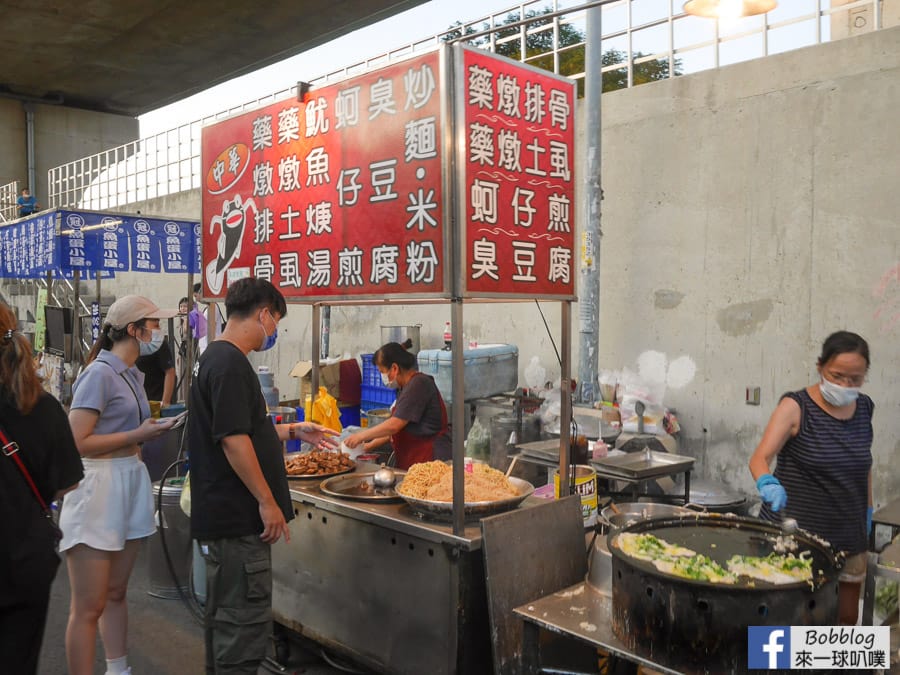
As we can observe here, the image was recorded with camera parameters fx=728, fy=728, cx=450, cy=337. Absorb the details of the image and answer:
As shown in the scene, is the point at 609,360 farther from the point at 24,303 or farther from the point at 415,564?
the point at 24,303

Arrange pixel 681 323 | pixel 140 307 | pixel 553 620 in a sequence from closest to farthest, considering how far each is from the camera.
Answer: pixel 553 620
pixel 140 307
pixel 681 323

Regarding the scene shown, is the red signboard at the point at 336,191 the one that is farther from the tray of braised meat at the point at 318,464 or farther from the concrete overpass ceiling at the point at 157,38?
the concrete overpass ceiling at the point at 157,38

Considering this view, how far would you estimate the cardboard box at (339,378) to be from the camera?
8148mm

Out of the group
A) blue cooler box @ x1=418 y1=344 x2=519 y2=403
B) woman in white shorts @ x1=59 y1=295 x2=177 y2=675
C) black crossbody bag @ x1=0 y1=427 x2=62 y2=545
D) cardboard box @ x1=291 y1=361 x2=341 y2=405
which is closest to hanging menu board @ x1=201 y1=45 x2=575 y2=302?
woman in white shorts @ x1=59 y1=295 x2=177 y2=675

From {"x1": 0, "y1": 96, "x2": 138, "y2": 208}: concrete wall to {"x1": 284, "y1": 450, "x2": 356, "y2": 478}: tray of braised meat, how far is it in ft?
61.6

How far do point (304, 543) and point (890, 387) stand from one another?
4320mm

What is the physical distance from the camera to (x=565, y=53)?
25.4 feet

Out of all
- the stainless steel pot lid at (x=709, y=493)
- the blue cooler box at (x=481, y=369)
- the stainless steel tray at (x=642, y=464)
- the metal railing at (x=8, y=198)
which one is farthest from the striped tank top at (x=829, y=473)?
the metal railing at (x=8, y=198)

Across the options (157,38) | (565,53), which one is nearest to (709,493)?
(565,53)

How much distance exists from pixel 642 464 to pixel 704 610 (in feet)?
8.72

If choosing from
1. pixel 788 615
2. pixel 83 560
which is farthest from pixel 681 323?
pixel 83 560

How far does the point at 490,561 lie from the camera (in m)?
2.90

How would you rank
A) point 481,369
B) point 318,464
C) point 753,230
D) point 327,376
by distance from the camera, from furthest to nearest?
point 327,376 < point 481,369 < point 753,230 < point 318,464

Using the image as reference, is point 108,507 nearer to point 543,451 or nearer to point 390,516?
point 390,516
